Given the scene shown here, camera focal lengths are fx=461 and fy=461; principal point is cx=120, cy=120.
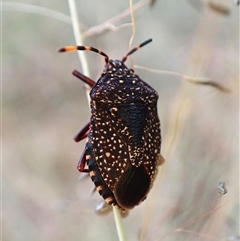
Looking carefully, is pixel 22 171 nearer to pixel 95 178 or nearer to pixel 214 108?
pixel 214 108

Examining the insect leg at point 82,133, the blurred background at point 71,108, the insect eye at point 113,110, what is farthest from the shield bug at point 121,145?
the blurred background at point 71,108

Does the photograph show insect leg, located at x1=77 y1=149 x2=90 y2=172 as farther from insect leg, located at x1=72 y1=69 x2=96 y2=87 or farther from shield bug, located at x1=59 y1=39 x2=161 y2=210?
insect leg, located at x1=72 y1=69 x2=96 y2=87

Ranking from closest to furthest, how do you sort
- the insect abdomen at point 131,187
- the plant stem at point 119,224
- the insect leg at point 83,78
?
1. the plant stem at point 119,224
2. the insect abdomen at point 131,187
3. the insect leg at point 83,78

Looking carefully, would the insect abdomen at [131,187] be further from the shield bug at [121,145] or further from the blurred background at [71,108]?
the blurred background at [71,108]

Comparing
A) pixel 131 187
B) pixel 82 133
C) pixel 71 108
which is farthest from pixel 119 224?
pixel 71 108

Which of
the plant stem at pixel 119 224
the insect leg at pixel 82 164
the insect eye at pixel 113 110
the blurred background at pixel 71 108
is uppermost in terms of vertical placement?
the insect eye at pixel 113 110

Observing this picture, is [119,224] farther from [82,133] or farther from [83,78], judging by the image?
[83,78]

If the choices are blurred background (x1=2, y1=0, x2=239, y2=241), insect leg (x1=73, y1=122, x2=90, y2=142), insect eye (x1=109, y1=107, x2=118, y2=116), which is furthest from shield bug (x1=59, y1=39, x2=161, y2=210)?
blurred background (x1=2, y1=0, x2=239, y2=241)
